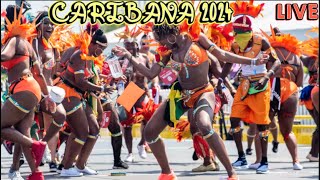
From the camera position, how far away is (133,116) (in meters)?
15.4

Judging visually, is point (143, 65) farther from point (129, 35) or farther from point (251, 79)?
point (129, 35)

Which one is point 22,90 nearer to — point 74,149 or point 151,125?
point 151,125

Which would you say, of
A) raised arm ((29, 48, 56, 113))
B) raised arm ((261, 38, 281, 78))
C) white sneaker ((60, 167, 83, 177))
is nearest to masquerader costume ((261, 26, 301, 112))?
raised arm ((261, 38, 281, 78))

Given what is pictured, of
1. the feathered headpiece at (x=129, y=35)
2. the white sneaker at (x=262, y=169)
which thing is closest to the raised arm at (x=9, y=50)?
the white sneaker at (x=262, y=169)

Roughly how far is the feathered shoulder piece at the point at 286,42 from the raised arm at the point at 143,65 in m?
3.29

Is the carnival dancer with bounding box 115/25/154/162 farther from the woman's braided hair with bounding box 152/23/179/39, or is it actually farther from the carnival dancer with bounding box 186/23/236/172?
the woman's braided hair with bounding box 152/23/179/39

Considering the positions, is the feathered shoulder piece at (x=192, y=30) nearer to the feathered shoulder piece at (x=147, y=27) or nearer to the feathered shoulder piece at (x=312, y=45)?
the feathered shoulder piece at (x=147, y=27)

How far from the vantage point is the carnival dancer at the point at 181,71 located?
34.4 feet

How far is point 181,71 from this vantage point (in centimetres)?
1077

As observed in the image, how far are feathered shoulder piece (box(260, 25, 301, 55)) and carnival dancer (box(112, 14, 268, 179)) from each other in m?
3.09

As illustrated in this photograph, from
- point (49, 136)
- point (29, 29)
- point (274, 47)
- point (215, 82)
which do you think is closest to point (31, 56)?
point (29, 29)

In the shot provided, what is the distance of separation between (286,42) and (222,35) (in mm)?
1063

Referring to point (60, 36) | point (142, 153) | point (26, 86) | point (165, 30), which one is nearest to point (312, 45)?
point (165, 30)

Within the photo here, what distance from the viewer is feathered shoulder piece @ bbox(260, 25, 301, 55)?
44.7 ft
